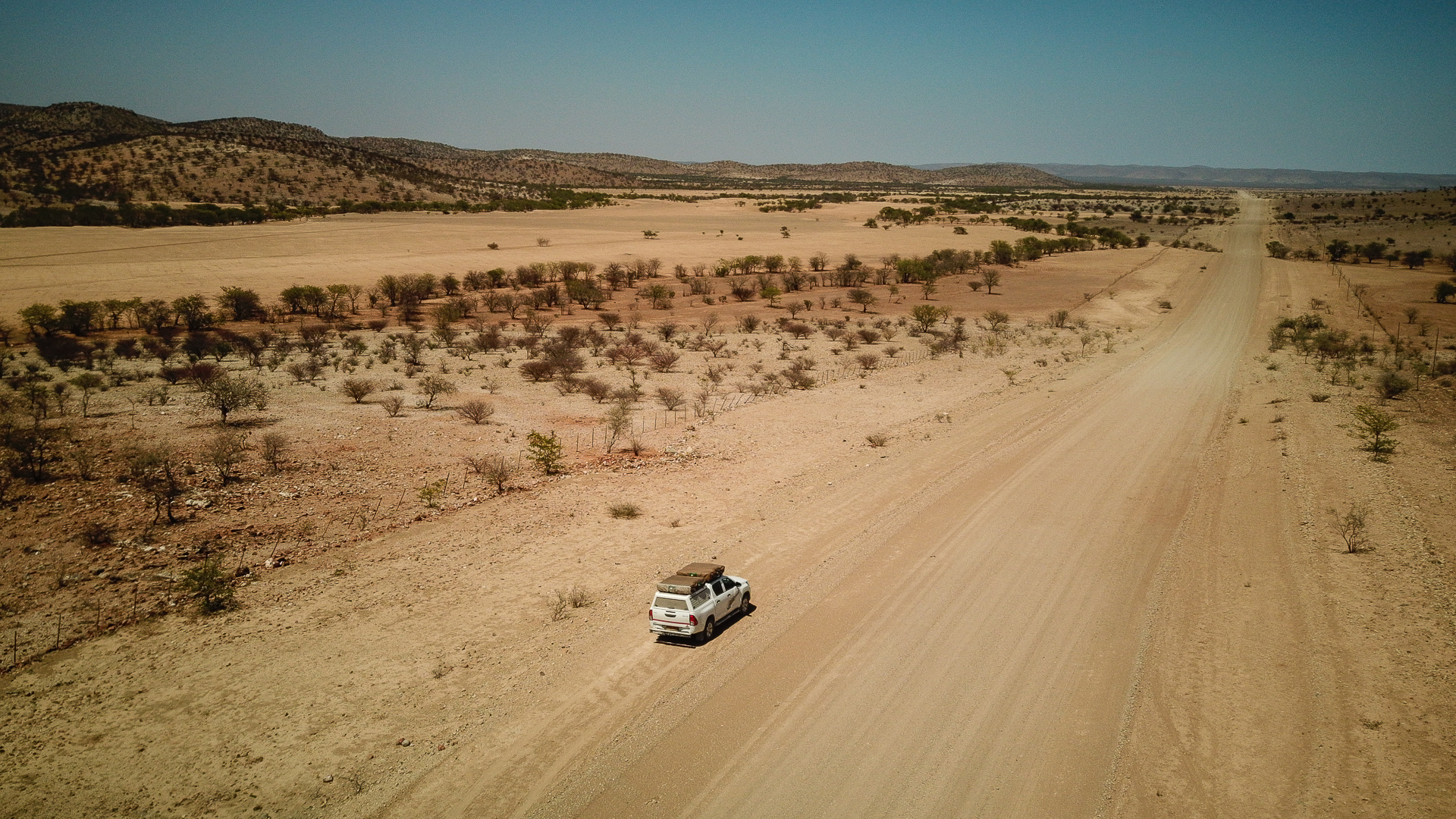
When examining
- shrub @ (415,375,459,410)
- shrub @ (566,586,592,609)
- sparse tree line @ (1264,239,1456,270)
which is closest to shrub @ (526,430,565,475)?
shrub @ (566,586,592,609)

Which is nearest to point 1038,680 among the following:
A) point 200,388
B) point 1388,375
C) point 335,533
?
point 335,533

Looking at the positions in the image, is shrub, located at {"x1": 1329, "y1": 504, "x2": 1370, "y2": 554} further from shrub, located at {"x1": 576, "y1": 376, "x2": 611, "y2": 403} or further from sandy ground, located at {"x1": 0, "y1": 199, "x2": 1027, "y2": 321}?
sandy ground, located at {"x1": 0, "y1": 199, "x2": 1027, "y2": 321}

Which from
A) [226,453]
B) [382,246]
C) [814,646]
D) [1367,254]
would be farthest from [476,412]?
[1367,254]

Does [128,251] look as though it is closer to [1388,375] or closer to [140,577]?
[140,577]

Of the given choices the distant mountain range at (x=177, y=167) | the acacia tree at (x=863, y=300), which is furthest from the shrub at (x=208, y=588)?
the distant mountain range at (x=177, y=167)

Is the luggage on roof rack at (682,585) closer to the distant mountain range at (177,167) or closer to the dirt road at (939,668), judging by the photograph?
A: the dirt road at (939,668)

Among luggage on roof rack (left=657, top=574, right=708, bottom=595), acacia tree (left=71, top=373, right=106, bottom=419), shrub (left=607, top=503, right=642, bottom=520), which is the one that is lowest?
shrub (left=607, top=503, right=642, bottom=520)
